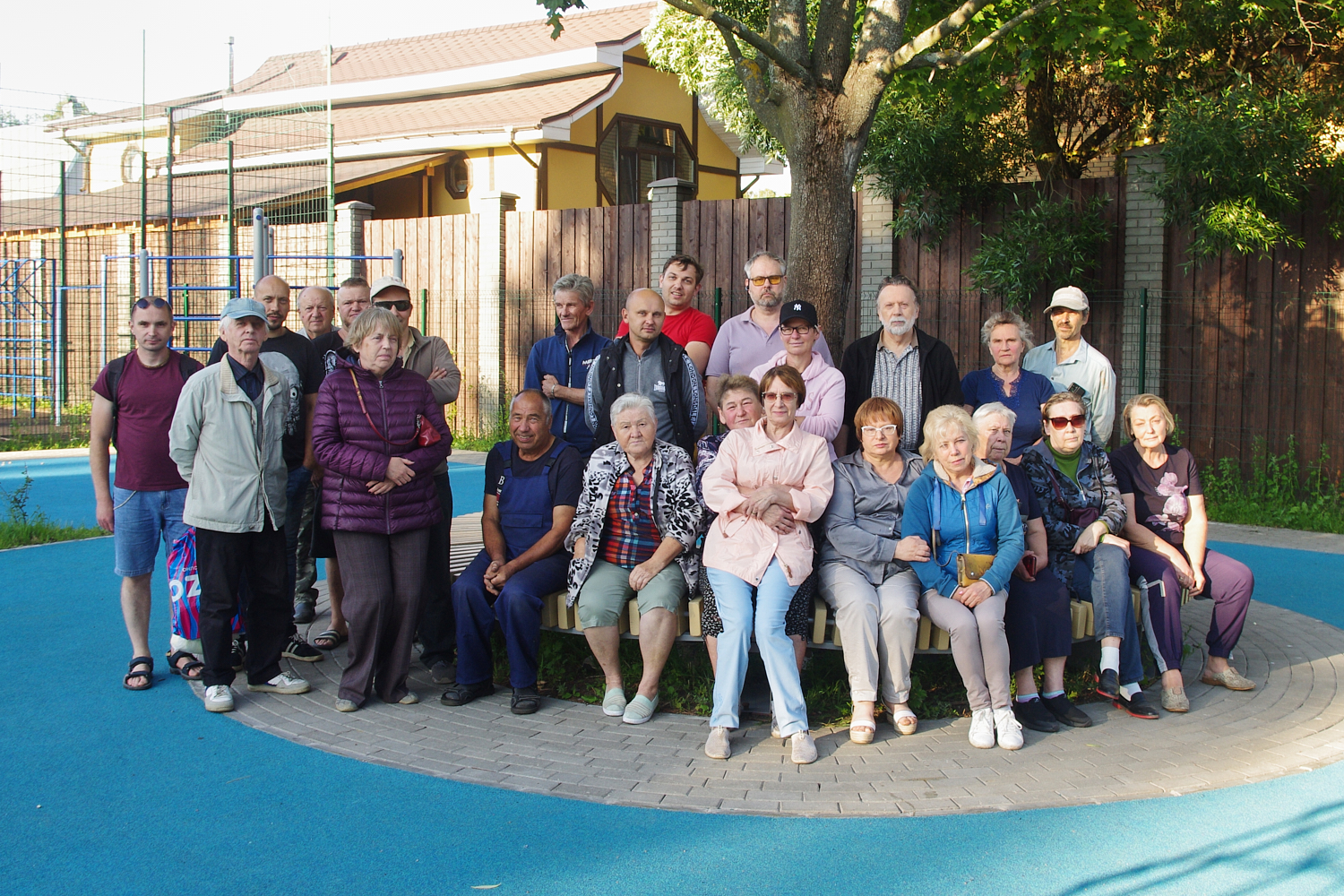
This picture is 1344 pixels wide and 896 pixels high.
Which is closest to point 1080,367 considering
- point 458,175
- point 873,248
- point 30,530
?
point 873,248

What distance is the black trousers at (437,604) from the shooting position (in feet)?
18.0

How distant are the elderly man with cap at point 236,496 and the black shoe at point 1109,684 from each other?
3900mm

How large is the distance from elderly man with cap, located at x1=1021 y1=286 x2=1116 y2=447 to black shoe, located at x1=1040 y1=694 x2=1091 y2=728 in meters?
1.68

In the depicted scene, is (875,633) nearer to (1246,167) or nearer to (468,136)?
(1246,167)

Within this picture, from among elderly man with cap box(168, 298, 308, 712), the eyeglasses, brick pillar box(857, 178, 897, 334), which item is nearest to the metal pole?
brick pillar box(857, 178, 897, 334)

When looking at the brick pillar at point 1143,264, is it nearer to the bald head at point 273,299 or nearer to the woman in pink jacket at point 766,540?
the woman in pink jacket at point 766,540

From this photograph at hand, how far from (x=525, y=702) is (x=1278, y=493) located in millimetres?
8284

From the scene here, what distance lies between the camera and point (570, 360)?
6.06m

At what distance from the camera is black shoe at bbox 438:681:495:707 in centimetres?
516

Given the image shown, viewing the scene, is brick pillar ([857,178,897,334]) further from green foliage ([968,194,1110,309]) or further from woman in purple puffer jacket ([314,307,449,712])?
woman in purple puffer jacket ([314,307,449,712])

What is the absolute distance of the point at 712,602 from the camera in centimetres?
486

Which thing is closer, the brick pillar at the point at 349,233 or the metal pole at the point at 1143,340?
the metal pole at the point at 1143,340

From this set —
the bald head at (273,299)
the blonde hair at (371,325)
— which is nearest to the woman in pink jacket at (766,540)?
the blonde hair at (371,325)

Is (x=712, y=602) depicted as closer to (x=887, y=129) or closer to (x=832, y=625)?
(x=832, y=625)
